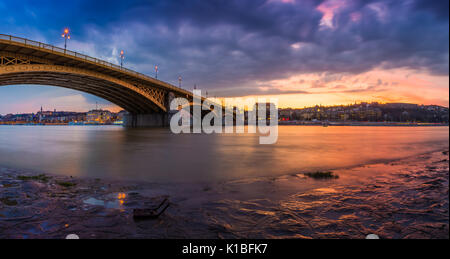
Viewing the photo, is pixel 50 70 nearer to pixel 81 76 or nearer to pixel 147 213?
pixel 81 76

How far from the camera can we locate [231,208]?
544cm

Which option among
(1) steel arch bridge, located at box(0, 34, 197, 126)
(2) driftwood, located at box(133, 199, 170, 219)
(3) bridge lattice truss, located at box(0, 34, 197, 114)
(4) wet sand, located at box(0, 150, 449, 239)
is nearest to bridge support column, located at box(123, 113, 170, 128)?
(1) steel arch bridge, located at box(0, 34, 197, 126)

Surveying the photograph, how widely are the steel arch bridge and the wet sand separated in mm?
35463

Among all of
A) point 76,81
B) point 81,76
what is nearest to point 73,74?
point 81,76

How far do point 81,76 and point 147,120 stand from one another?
4047 centimetres

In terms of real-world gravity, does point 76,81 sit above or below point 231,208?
above

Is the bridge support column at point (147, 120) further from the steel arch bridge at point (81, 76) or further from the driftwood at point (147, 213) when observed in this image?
the driftwood at point (147, 213)

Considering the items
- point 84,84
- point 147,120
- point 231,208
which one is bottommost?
point 231,208

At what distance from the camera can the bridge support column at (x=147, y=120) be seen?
80.7m

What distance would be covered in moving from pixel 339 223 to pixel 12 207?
7226 millimetres

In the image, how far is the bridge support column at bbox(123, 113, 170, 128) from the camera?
80650 millimetres

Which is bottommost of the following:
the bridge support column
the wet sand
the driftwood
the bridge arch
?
the wet sand

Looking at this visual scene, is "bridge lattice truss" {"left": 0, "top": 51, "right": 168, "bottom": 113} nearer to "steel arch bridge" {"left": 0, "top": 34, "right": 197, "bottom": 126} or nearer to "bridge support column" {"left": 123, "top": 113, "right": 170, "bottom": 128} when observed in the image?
"steel arch bridge" {"left": 0, "top": 34, "right": 197, "bottom": 126}

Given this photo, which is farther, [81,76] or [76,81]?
[76,81]
